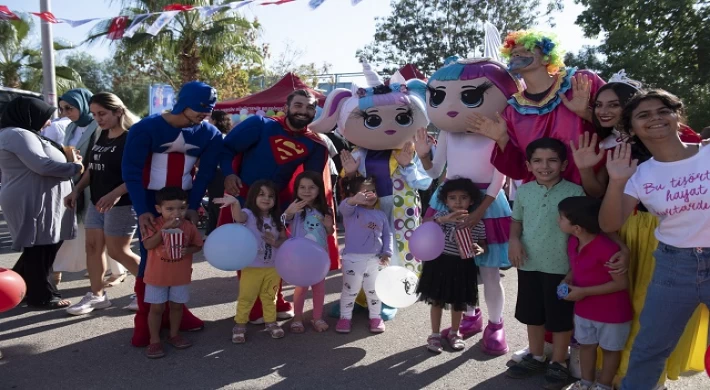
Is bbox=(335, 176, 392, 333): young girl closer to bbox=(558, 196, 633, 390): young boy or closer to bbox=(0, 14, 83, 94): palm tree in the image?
bbox=(558, 196, 633, 390): young boy

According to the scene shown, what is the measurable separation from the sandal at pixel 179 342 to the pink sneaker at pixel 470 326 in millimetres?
1814

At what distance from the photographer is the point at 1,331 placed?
4207 millimetres

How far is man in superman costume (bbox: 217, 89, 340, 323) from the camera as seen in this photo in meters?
4.24

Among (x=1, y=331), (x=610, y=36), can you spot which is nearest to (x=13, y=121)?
(x=1, y=331)

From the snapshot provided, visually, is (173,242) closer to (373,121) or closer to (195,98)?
(195,98)

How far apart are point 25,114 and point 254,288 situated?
7.76 ft

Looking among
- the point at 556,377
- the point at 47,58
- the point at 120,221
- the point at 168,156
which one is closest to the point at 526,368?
the point at 556,377

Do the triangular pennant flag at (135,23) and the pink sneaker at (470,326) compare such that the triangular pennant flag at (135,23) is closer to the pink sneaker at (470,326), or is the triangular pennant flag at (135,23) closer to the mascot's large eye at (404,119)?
the mascot's large eye at (404,119)

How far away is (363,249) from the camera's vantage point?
13.7ft

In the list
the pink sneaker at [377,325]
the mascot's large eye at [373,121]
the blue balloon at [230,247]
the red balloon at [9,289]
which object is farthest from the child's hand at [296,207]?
the red balloon at [9,289]

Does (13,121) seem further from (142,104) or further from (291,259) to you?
(142,104)

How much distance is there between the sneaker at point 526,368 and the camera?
11.1ft

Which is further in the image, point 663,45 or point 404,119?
point 663,45

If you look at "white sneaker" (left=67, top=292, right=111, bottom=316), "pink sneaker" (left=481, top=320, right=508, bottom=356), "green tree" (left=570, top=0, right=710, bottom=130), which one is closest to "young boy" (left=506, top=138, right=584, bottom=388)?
"pink sneaker" (left=481, top=320, right=508, bottom=356)
